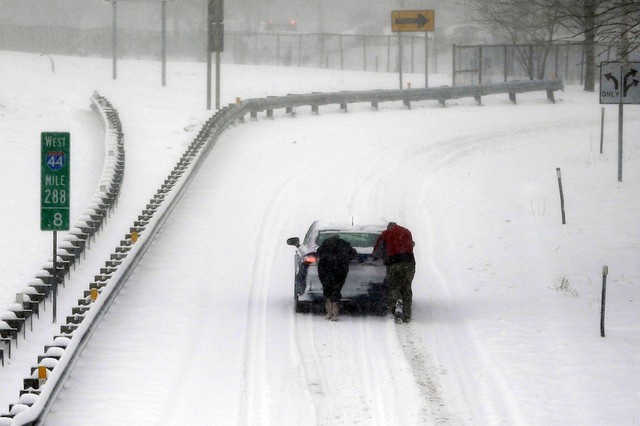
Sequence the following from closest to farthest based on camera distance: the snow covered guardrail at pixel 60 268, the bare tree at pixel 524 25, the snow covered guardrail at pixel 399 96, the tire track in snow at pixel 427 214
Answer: the snow covered guardrail at pixel 60 268
the tire track in snow at pixel 427 214
the snow covered guardrail at pixel 399 96
the bare tree at pixel 524 25

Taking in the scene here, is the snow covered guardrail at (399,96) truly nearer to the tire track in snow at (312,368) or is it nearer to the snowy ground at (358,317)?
the snowy ground at (358,317)

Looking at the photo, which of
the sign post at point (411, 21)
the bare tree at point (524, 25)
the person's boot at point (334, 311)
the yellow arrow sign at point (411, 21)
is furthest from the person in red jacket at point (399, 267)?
the yellow arrow sign at point (411, 21)

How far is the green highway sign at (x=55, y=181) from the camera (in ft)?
58.7

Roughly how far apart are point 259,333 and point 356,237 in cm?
257

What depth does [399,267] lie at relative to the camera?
18219 millimetres

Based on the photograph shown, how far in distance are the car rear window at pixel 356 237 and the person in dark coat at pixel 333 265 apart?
80 centimetres

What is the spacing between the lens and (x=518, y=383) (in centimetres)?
1485

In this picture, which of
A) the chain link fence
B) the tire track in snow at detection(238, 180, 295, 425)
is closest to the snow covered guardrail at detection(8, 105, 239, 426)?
the tire track in snow at detection(238, 180, 295, 425)

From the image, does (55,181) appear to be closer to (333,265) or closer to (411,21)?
(333,265)

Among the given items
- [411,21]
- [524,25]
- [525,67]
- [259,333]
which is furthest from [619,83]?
[525,67]

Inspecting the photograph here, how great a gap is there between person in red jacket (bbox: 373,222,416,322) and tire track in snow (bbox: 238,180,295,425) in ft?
6.03

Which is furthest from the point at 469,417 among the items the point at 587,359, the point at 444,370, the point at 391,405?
the point at 587,359

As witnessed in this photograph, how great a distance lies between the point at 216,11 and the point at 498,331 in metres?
25.7

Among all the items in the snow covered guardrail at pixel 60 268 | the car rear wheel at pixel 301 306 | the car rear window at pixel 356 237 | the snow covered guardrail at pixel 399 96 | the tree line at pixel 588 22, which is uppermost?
the tree line at pixel 588 22
